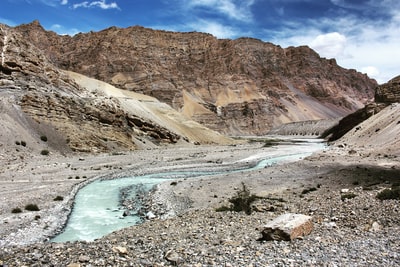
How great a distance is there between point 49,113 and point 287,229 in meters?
46.5

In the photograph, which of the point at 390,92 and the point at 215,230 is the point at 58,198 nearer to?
the point at 215,230

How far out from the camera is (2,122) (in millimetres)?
42438

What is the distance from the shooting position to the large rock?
34.6 feet

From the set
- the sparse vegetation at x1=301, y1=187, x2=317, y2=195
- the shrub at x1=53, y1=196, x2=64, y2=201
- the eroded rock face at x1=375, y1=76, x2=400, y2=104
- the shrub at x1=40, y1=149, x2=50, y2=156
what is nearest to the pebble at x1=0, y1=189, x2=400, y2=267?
the sparse vegetation at x1=301, y1=187, x2=317, y2=195

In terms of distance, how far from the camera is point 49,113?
50.8 m

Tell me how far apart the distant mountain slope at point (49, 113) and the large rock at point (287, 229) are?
33.8m

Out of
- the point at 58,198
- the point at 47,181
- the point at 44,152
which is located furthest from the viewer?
the point at 44,152

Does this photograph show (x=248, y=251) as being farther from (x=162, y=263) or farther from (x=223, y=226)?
(x=223, y=226)

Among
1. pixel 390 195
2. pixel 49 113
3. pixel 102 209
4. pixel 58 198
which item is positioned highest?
pixel 49 113

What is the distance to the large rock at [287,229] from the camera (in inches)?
415

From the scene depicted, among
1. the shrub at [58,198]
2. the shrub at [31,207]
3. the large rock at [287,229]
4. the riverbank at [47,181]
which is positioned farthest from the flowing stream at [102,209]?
the large rock at [287,229]

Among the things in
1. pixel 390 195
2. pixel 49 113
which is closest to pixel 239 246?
pixel 390 195

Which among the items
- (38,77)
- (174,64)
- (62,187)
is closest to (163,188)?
(62,187)

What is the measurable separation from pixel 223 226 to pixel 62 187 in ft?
52.0
